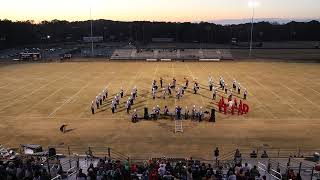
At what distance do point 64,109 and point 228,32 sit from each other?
112m

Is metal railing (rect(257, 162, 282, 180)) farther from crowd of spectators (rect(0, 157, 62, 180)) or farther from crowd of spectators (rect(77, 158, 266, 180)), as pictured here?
crowd of spectators (rect(0, 157, 62, 180))

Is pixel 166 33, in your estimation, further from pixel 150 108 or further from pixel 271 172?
pixel 271 172

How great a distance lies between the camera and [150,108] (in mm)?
31703

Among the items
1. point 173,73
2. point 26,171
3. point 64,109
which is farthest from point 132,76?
point 26,171

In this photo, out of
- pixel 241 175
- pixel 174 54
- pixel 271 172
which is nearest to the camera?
pixel 241 175

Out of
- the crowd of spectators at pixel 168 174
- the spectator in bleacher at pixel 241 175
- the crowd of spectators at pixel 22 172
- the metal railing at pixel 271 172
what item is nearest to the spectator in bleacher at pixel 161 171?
the crowd of spectators at pixel 168 174

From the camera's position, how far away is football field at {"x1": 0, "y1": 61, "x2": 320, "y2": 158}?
2331cm

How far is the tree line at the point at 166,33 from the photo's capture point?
11694 centimetres

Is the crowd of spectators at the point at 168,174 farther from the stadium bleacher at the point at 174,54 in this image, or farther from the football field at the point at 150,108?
the stadium bleacher at the point at 174,54

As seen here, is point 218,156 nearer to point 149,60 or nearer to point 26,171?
point 26,171

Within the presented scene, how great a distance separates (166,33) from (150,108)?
110 metres

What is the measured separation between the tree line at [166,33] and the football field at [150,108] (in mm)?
68078

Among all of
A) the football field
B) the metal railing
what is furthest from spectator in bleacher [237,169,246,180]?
the football field

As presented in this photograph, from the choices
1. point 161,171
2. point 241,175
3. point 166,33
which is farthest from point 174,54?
point 241,175
